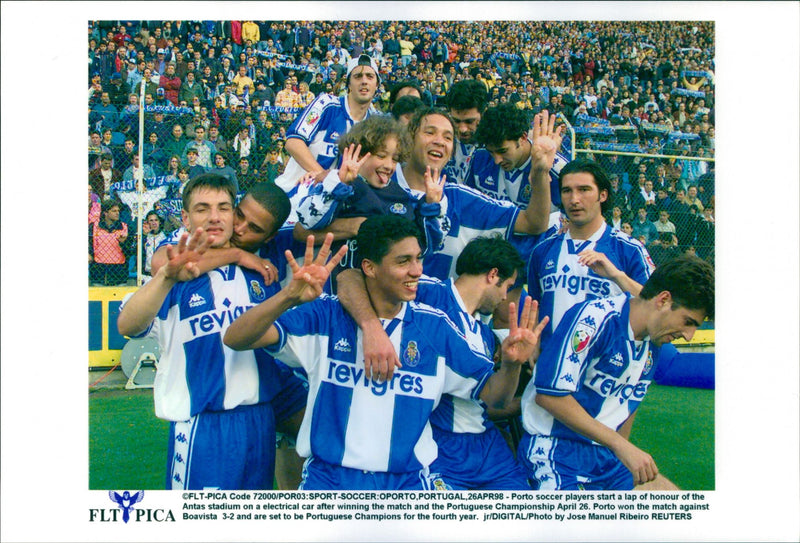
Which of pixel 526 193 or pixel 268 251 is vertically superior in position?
pixel 526 193

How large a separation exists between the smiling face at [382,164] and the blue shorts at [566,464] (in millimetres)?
1481

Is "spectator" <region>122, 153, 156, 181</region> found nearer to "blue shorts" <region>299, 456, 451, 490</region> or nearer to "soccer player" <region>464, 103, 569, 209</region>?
"soccer player" <region>464, 103, 569, 209</region>

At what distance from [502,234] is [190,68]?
4.11 meters

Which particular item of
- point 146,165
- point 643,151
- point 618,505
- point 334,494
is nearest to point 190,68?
point 146,165

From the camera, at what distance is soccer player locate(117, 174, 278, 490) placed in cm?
339

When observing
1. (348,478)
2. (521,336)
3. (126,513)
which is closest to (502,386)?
(521,336)

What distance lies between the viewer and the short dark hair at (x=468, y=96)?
458cm

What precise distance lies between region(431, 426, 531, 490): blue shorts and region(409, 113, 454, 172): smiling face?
56.8 inches

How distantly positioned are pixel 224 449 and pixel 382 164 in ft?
5.19

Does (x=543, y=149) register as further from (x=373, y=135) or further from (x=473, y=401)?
(x=473, y=401)

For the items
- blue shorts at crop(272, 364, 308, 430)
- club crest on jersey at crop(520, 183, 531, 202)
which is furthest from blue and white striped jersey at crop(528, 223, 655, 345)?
blue shorts at crop(272, 364, 308, 430)

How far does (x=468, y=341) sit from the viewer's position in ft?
11.5

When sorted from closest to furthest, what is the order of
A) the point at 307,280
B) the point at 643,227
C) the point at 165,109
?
1. the point at 307,280
2. the point at 165,109
3. the point at 643,227
